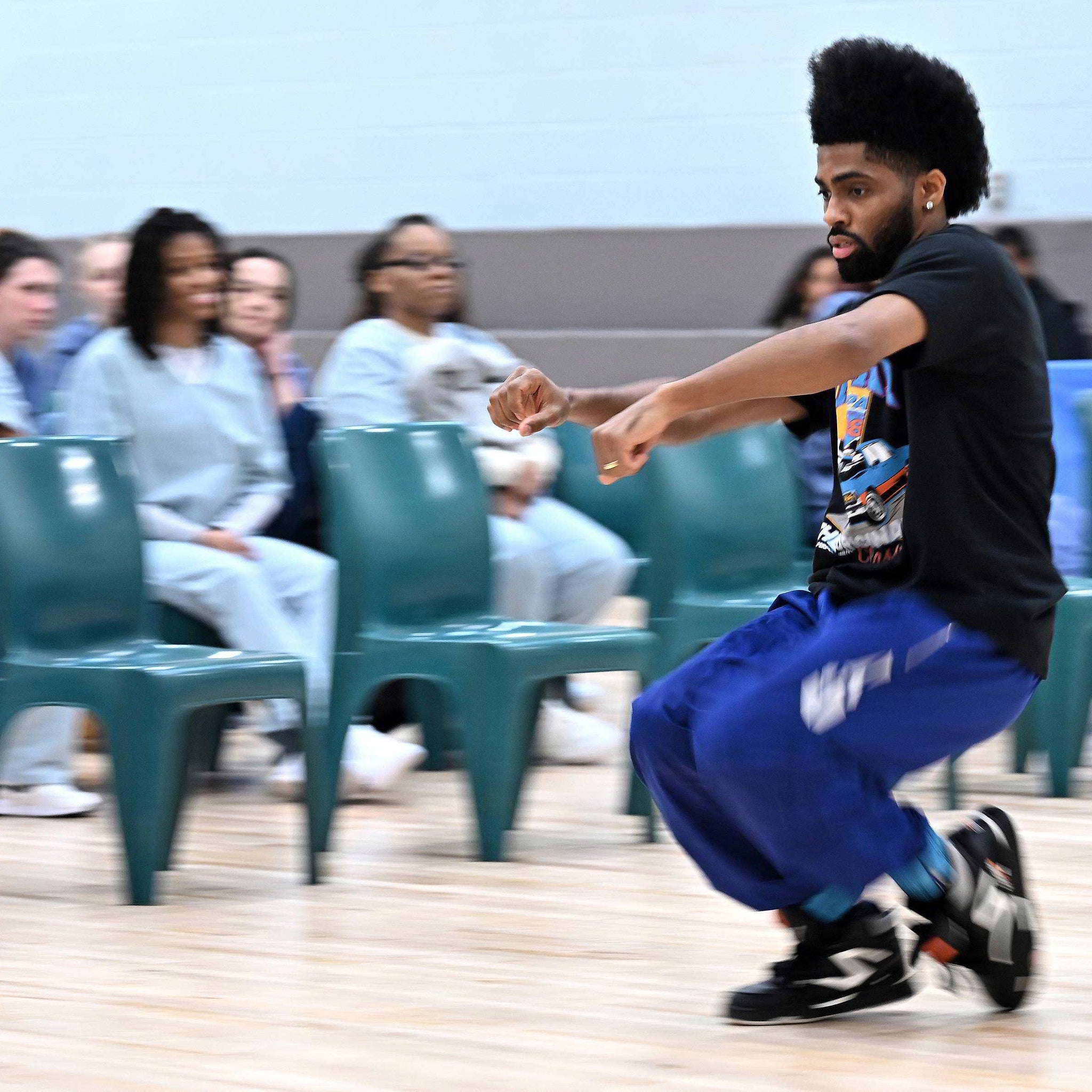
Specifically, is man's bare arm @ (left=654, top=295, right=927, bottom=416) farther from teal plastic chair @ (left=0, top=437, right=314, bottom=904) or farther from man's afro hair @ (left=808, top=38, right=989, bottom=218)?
teal plastic chair @ (left=0, top=437, right=314, bottom=904)

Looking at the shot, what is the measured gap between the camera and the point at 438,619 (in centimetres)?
412

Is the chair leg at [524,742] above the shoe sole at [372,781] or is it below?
above

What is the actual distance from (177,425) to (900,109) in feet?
7.65

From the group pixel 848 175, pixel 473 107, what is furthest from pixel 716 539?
pixel 473 107

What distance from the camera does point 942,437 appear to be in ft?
8.14

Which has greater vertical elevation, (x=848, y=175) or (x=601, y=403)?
(x=848, y=175)

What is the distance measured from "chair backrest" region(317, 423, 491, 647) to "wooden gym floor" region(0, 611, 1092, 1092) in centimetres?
45

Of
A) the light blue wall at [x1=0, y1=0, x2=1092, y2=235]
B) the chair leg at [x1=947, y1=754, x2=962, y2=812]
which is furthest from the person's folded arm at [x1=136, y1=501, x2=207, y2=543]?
the light blue wall at [x1=0, y1=0, x2=1092, y2=235]

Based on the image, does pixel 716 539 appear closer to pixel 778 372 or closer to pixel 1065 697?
pixel 1065 697

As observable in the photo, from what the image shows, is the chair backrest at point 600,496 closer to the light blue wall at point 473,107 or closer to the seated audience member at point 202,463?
the seated audience member at point 202,463

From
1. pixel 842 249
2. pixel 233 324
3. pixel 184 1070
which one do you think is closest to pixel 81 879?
pixel 184 1070

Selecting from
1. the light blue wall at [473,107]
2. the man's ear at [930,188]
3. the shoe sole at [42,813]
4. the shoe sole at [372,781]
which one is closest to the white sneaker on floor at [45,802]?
the shoe sole at [42,813]

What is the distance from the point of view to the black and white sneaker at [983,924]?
2611mm

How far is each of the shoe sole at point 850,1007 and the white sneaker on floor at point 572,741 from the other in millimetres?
2310
